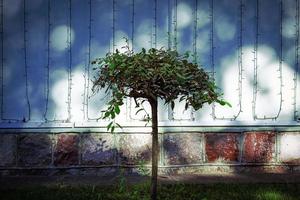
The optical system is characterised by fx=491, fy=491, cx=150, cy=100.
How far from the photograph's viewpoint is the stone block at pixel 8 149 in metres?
6.48

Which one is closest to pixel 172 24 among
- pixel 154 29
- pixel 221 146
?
pixel 154 29

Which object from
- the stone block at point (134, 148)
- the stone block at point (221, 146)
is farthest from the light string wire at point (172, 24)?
the stone block at point (221, 146)

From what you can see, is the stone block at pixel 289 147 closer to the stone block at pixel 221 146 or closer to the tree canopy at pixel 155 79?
the stone block at pixel 221 146

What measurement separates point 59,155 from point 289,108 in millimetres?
3225

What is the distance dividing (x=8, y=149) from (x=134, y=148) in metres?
1.66

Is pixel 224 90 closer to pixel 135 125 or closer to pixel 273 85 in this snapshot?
pixel 273 85

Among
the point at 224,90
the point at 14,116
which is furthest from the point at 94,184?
the point at 224,90

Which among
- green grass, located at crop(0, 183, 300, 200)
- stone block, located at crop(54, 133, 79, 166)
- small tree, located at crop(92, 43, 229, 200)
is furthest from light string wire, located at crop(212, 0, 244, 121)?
small tree, located at crop(92, 43, 229, 200)

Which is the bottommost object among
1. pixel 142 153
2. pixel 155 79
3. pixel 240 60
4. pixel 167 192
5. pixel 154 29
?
pixel 167 192

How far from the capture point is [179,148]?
6.67 m

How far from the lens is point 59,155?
21.4ft

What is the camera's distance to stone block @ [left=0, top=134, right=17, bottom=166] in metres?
6.48

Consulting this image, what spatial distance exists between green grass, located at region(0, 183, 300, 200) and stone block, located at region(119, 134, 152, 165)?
0.85 m

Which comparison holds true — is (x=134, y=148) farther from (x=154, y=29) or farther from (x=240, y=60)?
(x=240, y=60)
